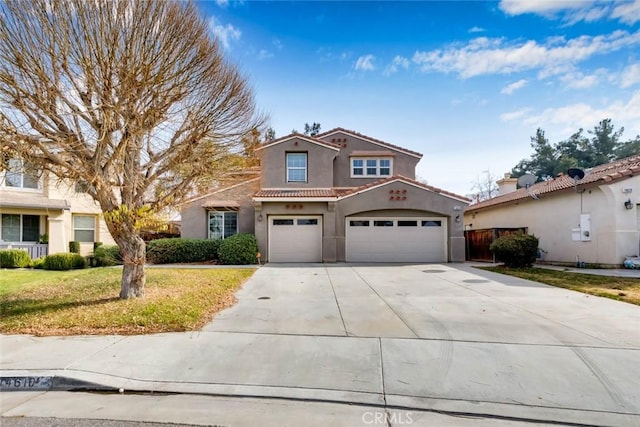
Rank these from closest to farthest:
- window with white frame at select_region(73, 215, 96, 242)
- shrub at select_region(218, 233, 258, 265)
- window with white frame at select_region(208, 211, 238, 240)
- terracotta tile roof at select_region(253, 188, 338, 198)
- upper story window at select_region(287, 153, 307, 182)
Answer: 1. shrub at select_region(218, 233, 258, 265)
2. terracotta tile roof at select_region(253, 188, 338, 198)
3. upper story window at select_region(287, 153, 307, 182)
4. window with white frame at select_region(208, 211, 238, 240)
5. window with white frame at select_region(73, 215, 96, 242)

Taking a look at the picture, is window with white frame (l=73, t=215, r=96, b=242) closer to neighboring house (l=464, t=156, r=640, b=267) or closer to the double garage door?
the double garage door

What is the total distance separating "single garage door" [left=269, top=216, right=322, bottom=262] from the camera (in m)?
17.0

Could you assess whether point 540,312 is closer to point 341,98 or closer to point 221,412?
point 221,412

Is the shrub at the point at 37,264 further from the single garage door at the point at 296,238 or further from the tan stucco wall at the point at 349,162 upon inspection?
the tan stucco wall at the point at 349,162

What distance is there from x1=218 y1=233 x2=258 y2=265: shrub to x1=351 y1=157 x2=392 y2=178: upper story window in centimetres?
770

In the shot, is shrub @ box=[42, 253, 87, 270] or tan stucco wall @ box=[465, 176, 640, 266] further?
shrub @ box=[42, 253, 87, 270]

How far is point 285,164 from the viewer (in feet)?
58.2

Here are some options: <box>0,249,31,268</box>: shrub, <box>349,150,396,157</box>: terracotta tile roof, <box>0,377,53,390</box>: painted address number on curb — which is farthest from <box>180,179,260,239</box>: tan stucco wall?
<box>0,377,53,390</box>: painted address number on curb

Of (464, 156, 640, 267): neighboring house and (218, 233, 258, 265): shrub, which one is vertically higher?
(464, 156, 640, 267): neighboring house

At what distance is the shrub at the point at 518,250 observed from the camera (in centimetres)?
1356

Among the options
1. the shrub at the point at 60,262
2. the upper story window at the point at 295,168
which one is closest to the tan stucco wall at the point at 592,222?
the upper story window at the point at 295,168

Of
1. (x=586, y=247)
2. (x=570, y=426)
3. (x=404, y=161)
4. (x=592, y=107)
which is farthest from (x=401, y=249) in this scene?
(x=570, y=426)

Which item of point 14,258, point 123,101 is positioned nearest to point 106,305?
point 123,101

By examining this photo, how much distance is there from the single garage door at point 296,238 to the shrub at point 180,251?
312 cm
